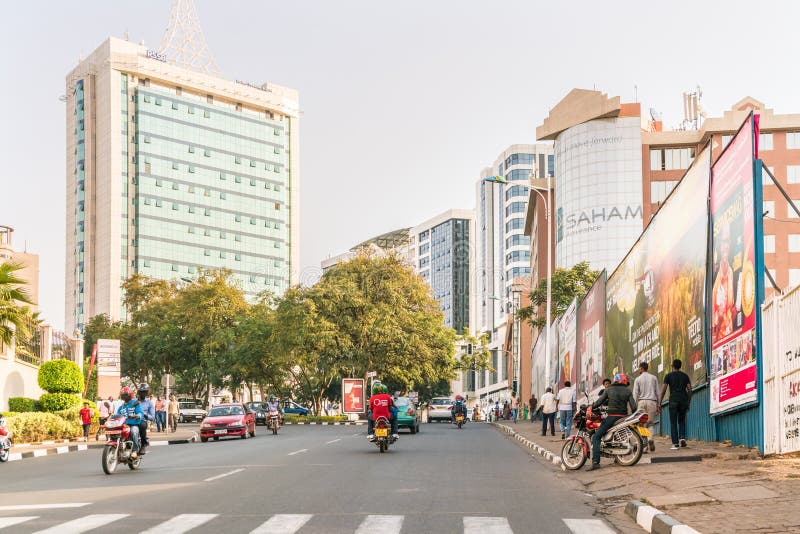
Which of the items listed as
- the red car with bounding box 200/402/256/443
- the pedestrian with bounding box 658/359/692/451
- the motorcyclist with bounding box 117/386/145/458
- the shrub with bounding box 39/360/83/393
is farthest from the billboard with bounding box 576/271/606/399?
the shrub with bounding box 39/360/83/393

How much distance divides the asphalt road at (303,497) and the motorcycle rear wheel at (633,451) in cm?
132

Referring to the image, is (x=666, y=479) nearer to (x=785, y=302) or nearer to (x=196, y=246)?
(x=785, y=302)

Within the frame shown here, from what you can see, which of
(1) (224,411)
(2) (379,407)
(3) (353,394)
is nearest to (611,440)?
(2) (379,407)

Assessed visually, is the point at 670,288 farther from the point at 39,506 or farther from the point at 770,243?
the point at 770,243

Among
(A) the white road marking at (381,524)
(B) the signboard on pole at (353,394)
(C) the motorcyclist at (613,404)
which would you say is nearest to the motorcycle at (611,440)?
(C) the motorcyclist at (613,404)

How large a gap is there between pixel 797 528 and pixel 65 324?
143266 millimetres

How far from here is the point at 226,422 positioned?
34.8 m

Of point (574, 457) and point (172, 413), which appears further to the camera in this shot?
point (172, 413)

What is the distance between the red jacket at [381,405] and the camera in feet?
76.5

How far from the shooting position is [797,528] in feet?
27.7

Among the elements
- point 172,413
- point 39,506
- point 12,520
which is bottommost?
point 172,413

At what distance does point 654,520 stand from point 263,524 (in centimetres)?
388

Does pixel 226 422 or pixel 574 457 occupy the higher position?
pixel 574 457

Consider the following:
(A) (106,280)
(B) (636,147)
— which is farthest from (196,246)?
(B) (636,147)
